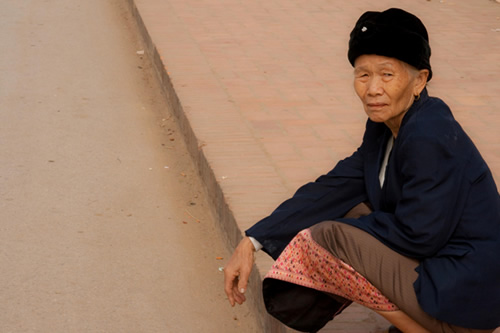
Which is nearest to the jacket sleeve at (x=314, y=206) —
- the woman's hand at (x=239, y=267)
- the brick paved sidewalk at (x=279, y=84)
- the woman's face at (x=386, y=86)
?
the woman's hand at (x=239, y=267)

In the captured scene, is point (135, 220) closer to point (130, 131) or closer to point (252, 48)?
point (130, 131)

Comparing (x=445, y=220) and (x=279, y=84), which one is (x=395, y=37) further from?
(x=279, y=84)

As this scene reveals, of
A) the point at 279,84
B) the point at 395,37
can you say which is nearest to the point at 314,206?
the point at 395,37

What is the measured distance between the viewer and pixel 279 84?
21.6 feet

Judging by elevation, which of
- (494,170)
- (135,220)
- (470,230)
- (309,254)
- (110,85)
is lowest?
(110,85)

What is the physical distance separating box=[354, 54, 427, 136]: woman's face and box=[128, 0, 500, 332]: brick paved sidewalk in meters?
0.89

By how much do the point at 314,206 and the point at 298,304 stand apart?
1.27 ft

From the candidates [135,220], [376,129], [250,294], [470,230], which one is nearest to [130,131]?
[135,220]

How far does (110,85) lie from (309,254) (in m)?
4.76

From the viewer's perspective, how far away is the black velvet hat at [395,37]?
2.71 meters

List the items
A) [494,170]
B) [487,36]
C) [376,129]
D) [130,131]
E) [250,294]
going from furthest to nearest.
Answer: [487,36]
[130,131]
[494,170]
[250,294]
[376,129]

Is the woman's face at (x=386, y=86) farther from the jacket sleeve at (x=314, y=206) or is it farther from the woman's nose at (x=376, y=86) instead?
the jacket sleeve at (x=314, y=206)

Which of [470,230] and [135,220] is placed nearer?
[470,230]

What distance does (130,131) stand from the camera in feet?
20.2
